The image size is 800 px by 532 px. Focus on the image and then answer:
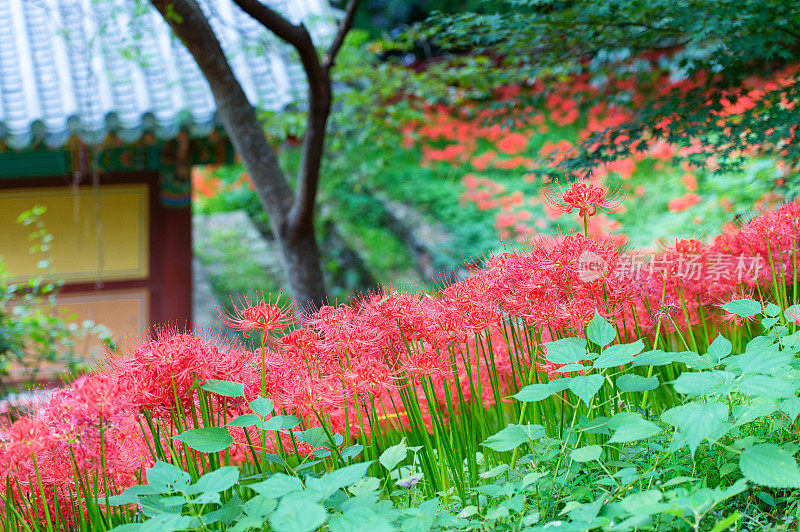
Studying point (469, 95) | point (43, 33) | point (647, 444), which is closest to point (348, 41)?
point (469, 95)

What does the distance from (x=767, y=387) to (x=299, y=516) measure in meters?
0.92

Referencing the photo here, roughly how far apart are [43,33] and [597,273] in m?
5.47

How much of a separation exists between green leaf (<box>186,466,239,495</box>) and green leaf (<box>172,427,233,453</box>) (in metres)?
0.09

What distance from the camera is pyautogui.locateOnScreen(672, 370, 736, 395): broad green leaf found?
129 cm

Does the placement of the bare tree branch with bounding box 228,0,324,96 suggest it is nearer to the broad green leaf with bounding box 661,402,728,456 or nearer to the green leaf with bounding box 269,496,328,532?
the green leaf with bounding box 269,496,328,532

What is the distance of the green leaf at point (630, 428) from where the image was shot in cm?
134

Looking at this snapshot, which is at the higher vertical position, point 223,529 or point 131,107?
point 131,107

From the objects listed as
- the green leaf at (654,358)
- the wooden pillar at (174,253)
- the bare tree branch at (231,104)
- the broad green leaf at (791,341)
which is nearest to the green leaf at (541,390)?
the green leaf at (654,358)

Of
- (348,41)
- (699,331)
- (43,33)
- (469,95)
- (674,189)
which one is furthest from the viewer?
(674,189)

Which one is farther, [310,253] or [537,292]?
[310,253]

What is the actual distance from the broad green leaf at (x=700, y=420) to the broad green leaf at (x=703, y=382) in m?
0.03

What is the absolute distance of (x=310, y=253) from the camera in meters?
4.12

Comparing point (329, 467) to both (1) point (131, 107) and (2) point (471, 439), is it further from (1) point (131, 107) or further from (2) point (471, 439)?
(1) point (131, 107)

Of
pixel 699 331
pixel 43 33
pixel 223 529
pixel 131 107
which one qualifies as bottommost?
pixel 223 529
